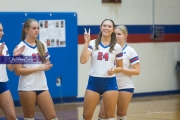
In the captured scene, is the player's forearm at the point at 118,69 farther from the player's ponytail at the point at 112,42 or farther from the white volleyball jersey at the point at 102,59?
the player's ponytail at the point at 112,42

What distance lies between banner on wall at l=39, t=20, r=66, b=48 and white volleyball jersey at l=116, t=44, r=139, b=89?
3.53m

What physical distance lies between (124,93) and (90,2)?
4.31 metres

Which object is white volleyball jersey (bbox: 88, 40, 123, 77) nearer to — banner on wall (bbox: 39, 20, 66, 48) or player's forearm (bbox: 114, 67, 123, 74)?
player's forearm (bbox: 114, 67, 123, 74)

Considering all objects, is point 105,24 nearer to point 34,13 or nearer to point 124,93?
point 124,93

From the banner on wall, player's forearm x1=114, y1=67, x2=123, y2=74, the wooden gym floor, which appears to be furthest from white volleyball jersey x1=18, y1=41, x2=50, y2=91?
the banner on wall

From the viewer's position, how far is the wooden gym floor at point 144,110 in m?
9.21

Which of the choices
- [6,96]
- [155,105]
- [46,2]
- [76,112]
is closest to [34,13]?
[46,2]

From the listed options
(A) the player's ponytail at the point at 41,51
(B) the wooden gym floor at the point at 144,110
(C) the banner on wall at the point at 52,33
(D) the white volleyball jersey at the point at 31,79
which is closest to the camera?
(D) the white volleyball jersey at the point at 31,79

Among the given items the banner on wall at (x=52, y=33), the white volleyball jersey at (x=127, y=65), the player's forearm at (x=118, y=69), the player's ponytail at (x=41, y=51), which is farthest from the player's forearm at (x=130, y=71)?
the banner on wall at (x=52, y=33)

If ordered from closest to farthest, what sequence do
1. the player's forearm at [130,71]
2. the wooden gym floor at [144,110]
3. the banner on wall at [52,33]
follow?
the player's forearm at [130,71] → the wooden gym floor at [144,110] → the banner on wall at [52,33]

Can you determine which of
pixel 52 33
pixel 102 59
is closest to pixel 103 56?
pixel 102 59

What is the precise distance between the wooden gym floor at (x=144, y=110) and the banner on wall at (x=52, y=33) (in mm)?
1433

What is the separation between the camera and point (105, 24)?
21.9 feet

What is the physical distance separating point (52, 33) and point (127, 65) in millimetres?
3676
